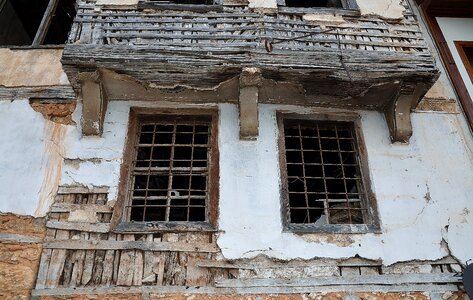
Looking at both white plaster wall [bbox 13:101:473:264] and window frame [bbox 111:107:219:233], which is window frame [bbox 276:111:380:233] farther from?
window frame [bbox 111:107:219:233]

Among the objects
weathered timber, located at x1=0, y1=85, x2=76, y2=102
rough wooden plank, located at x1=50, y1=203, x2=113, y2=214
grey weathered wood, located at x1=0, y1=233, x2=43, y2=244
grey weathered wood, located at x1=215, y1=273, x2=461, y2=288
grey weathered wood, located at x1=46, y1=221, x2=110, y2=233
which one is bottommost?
grey weathered wood, located at x1=215, y1=273, x2=461, y2=288

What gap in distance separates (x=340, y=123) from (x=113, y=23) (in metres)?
3.45

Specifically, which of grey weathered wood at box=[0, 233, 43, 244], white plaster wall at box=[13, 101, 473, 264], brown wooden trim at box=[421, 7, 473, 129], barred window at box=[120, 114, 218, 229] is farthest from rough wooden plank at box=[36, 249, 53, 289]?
brown wooden trim at box=[421, 7, 473, 129]

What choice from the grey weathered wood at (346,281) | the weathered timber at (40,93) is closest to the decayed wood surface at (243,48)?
the weathered timber at (40,93)

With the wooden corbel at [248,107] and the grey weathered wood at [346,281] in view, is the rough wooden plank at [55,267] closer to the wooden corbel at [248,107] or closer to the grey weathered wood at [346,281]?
the grey weathered wood at [346,281]

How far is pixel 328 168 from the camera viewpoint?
775 cm

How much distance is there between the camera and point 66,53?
19.2 feet

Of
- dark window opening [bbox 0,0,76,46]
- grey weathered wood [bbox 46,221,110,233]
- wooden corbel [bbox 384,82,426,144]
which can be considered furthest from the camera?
dark window opening [bbox 0,0,76,46]

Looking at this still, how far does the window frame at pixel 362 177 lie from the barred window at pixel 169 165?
868mm

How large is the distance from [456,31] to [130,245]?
6.16 meters

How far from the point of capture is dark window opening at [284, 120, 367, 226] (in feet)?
19.3

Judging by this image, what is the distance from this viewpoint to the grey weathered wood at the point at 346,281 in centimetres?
511

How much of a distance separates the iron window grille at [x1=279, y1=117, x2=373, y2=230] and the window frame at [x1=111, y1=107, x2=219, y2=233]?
86cm

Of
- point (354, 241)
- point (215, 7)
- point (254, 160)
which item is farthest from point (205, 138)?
point (354, 241)
